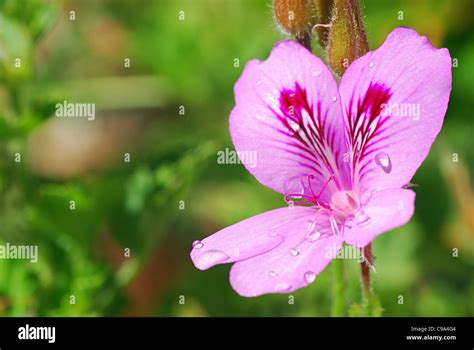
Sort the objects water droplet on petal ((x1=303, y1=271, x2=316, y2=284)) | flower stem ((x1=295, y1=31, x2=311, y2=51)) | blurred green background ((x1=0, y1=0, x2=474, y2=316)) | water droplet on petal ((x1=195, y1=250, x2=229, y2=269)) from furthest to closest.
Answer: blurred green background ((x1=0, y1=0, x2=474, y2=316)) → flower stem ((x1=295, y1=31, x2=311, y2=51)) → water droplet on petal ((x1=195, y1=250, x2=229, y2=269)) → water droplet on petal ((x1=303, y1=271, x2=316, y2=284))

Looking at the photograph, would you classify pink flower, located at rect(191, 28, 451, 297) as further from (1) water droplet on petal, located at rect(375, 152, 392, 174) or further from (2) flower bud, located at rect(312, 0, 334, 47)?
(2) flower bud, located at rect(312, 0, 334, 47)

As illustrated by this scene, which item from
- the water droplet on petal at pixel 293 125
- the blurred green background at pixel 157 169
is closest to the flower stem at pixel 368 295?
the blurred green background at pixel 157 169

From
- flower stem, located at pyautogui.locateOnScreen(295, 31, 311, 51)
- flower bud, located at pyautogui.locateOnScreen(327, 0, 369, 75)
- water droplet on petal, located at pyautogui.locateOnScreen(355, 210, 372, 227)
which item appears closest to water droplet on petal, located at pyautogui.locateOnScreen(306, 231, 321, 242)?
water droplet on petal, located at pyautogui.locateOnScreen(355, 210, 372, 227)

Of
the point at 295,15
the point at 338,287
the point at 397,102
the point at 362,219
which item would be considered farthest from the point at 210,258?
the point at 295,15

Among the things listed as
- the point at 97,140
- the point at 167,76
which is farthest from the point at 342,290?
the point at 97,140

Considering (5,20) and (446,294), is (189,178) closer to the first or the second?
(5,20)

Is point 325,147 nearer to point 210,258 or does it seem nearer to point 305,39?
point 305,39

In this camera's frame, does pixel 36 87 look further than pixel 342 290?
Yes
